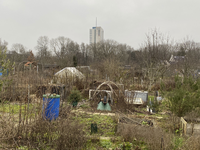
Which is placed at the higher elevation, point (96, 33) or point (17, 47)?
point (96, 33)

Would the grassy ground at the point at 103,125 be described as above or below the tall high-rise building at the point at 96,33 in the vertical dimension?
below

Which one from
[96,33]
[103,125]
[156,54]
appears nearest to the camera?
[103,125]

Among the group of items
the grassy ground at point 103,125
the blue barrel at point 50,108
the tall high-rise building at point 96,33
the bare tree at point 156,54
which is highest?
the tall high-rise building at point 96,33

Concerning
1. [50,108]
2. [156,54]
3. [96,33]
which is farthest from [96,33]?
[50,108]

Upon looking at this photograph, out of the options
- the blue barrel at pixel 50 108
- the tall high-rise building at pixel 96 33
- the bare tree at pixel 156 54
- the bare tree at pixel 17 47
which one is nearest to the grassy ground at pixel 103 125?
the blue barrel at pixel 50 108

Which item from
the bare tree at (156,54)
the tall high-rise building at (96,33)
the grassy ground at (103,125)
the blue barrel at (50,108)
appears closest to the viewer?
the blue barrel at (50,108)

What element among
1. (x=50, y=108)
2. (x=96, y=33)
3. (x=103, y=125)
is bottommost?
(x=103, y=125)

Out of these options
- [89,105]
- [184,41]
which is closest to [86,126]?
[89,105]

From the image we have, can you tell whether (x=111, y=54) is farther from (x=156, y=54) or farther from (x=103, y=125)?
(x=103, y=125)

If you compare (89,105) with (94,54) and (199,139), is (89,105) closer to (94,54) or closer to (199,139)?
(199,139)

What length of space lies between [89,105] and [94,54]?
38202 mm

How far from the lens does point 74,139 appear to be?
3.31m

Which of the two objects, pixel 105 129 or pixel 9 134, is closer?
pixel 9 134

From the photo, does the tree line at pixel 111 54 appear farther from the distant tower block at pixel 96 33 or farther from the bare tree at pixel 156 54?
the distant tower block at pixel 96 33
